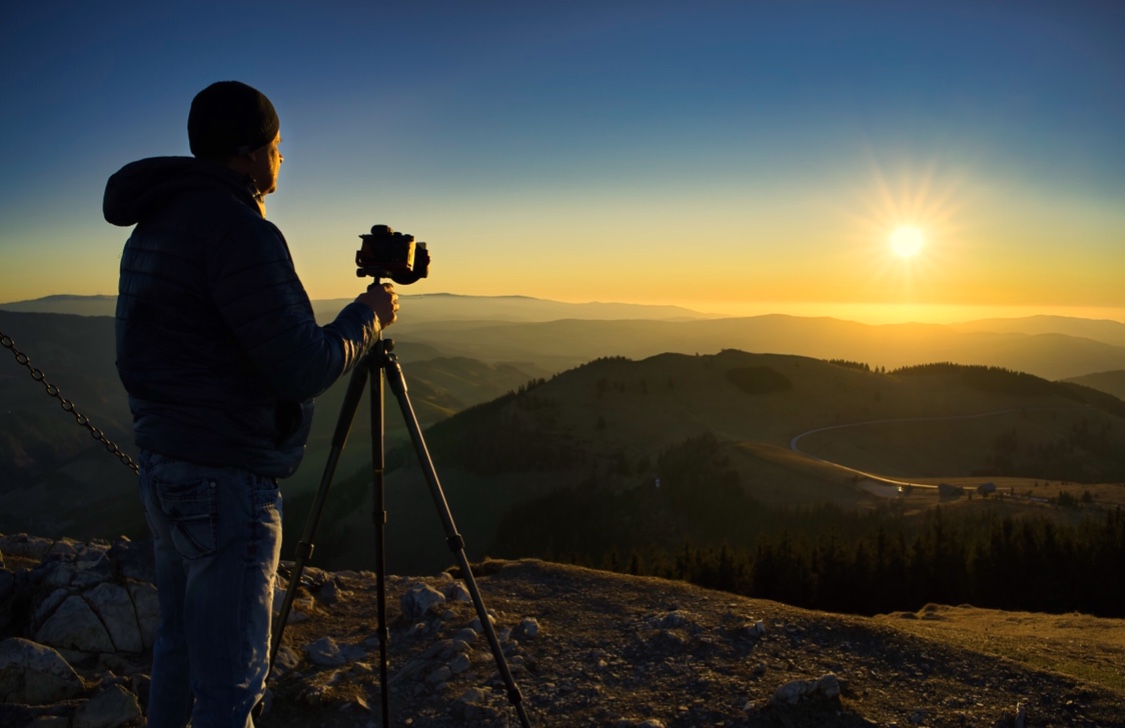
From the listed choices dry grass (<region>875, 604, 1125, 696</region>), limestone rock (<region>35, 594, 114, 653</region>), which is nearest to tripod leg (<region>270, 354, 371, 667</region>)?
limestone rock (<region>35, 594, 114, 653</region>)

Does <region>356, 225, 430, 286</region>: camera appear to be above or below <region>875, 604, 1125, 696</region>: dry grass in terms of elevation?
Result: above

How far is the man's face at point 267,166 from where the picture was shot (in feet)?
9.48

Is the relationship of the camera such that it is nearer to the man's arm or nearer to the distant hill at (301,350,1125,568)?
the man's arm

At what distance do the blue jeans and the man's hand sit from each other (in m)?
0.90

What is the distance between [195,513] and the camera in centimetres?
262

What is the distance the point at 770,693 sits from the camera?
552 centimetres

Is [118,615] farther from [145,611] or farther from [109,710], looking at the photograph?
[109,710]

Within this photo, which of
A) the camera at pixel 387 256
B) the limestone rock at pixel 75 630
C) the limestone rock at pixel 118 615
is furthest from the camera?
the limestone rock at pixel 118 615

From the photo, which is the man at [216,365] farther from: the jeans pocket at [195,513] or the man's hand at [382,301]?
the man's hand at [382,301]

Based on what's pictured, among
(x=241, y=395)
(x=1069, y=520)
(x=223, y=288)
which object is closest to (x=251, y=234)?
(x=223, y=288)

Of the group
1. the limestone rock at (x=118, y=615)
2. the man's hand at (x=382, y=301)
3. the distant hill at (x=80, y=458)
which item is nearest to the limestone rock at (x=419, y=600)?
the limestone rock at (x=118, y=615)

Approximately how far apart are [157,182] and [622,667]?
17.4 ft

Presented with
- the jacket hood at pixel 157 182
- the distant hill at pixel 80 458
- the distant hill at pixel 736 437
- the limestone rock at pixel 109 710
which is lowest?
the distant hill at pixel 80 458

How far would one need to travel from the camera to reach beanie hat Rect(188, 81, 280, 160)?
2.73 metres
